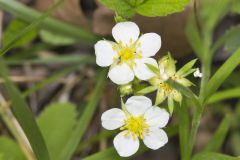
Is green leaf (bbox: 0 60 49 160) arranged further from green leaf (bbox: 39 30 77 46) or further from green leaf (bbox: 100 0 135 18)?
green leaf (bbox: 39 30 77 46)

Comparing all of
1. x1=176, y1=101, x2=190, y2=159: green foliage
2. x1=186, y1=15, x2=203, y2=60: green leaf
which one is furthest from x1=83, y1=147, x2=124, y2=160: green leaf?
x1=186, y1=15, x2=203, y2=60: green leaf

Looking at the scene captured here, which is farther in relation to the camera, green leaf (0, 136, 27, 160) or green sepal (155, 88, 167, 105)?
green leaf (0, 136, 27, 160)

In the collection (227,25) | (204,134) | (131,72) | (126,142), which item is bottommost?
(204,134)

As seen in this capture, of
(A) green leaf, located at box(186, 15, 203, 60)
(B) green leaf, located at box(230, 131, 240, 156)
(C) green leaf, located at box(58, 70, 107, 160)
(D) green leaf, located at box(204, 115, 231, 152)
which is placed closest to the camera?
(C) green leaf, located at box(58, 70, 107, 160)

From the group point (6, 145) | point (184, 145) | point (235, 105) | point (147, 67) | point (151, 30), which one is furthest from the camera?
point (235, 105)

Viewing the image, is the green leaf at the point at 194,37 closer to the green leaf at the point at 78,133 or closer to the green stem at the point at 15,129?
the green leaf at the point at 78,133

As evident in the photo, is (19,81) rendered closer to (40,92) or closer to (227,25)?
(40,92)

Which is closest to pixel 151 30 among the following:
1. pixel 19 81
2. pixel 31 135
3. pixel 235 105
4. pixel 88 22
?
pixel 88 22

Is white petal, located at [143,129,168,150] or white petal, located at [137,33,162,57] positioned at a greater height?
white petal, located at [137,33,162,57]
